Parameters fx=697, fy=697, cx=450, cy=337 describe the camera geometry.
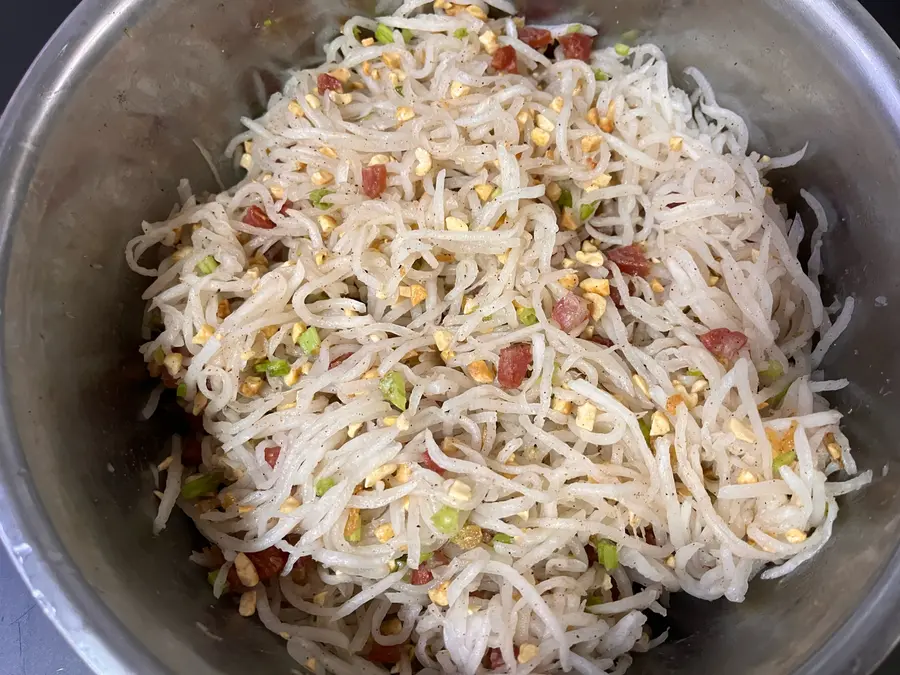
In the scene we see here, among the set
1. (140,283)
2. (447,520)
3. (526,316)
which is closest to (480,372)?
(526,316)

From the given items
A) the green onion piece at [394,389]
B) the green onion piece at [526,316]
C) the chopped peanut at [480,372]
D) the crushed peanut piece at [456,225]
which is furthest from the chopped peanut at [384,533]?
the crushed peanut piece at [456,225]

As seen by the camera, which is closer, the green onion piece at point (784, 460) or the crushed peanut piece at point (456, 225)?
the green onion piece at point (784, 460)

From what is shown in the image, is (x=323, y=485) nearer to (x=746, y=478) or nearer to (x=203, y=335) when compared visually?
(x=203, y=335)

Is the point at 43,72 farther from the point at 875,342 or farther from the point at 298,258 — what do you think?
the point at 875,342

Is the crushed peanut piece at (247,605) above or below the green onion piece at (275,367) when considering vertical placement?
below

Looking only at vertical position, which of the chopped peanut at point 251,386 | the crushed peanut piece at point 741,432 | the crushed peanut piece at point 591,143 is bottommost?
the chopped peanut at point 251,386

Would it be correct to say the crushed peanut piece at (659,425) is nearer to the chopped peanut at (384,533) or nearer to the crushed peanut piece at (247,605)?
the chopped peanut at (384,533)

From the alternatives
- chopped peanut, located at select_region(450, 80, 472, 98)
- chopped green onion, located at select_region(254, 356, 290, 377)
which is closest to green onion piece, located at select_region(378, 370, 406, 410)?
chopped green onion, located at select_region(254, 356, 290, 377)
